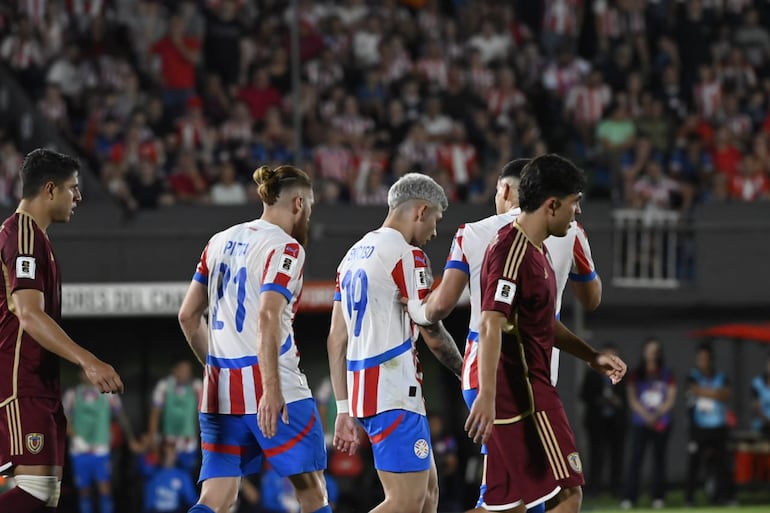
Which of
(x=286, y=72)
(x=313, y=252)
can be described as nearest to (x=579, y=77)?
(x=286, y=72)

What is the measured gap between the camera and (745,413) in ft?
60.7

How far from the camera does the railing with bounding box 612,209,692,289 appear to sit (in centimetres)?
1762

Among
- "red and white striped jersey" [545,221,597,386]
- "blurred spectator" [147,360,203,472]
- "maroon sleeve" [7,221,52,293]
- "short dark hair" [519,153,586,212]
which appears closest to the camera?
"short dark hair" [519,153,586,212]

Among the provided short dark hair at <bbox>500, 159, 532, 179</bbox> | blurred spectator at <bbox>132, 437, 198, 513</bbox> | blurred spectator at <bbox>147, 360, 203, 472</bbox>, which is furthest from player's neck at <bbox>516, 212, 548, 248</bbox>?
blurred spectator at <bbox>132, 437, 198, 513</bbox>

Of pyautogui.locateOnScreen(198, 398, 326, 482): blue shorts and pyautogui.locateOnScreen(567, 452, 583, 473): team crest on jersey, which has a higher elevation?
pyautogui.locateOnScreen(567, 452, 583, 473): team crest on jersey

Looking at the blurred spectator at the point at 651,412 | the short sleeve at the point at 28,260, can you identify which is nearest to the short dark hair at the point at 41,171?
the short sleeve at the point at 28,260

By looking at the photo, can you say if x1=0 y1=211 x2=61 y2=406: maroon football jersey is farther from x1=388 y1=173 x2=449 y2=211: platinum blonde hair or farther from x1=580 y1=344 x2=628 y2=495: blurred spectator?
x1=580 y1=344 x2=628 y2=495: blurred spectator

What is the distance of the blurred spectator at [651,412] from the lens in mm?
16031

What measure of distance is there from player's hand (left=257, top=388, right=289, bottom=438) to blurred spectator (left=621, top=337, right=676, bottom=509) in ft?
31.3

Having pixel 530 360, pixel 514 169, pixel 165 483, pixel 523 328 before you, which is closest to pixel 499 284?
pixel 523 328

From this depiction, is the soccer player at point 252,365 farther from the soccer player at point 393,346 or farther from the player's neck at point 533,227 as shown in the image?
the player's neck at point 533,227

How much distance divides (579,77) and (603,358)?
13.8 meters

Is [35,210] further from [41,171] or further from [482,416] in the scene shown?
[482,416]

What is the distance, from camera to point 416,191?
296 inches
